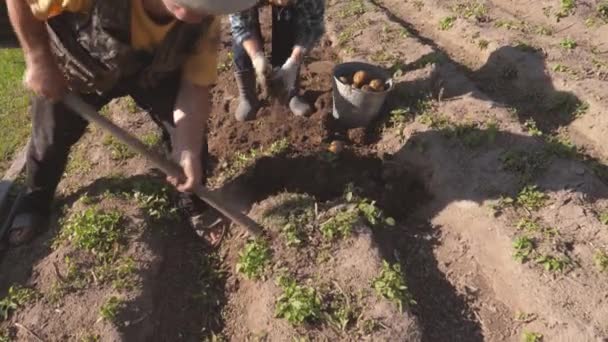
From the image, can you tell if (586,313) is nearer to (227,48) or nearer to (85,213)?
(85,213)

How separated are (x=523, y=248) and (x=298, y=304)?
1.53m

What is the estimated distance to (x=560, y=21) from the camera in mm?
6477

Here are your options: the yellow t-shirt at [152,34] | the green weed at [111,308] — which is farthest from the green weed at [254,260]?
the yellow t-shirt at [152,34]

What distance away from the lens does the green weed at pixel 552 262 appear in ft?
11.3

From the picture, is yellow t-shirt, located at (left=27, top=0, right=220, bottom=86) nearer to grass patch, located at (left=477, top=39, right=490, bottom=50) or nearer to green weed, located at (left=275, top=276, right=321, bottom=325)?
green weed, located at (left=275, top=276, right=321, bottom=325)

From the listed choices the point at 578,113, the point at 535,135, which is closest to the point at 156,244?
the point at 535,135

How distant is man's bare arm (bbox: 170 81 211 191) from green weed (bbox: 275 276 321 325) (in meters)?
0.81

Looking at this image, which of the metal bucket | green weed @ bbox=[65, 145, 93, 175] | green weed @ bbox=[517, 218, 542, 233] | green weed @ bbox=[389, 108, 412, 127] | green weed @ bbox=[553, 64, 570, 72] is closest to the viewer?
green weed @ bbox=[517, 218, 542, 233]

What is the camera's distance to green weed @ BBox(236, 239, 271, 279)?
3363 millimetres

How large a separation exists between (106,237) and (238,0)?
1869 mm

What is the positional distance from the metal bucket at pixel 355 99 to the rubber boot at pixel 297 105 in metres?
0.26

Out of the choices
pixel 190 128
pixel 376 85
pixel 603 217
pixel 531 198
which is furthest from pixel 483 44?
pixel 190 128

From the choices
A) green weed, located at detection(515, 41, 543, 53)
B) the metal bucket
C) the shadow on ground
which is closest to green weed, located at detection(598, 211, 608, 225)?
the shadow on ground

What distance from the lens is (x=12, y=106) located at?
5016 mm
